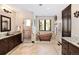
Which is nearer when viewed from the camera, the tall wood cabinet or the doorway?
the tall wood cabinet

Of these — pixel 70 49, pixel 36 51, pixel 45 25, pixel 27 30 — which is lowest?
pixel 36 51

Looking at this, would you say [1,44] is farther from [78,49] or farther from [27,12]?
[27,12]

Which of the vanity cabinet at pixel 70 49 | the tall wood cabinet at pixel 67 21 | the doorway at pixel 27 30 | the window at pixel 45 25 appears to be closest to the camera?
the vanity cabinet at pixel 70 49

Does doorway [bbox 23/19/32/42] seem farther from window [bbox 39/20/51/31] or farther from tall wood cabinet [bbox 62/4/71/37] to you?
tall wood cabinet [bbox 62/4/71/37]

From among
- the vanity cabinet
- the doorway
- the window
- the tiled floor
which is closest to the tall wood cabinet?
the tiled floor

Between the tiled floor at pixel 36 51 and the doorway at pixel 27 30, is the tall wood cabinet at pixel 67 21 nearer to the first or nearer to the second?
the tiled floor at pixel 36 51

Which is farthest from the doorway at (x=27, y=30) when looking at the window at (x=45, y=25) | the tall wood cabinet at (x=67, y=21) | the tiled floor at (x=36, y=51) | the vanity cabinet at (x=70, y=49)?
the vanity cabinet at (x=70, y=49)

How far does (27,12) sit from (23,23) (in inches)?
27.6

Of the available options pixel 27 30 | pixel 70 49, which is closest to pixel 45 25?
pixel 27 30

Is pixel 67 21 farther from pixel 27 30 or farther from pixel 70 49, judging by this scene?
pixel 27 30

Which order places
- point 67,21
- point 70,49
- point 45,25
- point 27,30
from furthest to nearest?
point 45,25, point 27,30, point 67,21, point 70,49

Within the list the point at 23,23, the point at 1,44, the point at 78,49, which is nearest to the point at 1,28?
the point at 1,44

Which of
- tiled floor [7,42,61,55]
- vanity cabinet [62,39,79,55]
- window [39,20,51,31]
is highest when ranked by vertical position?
window [39,20,51,31]

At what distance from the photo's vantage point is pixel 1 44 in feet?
13.2
